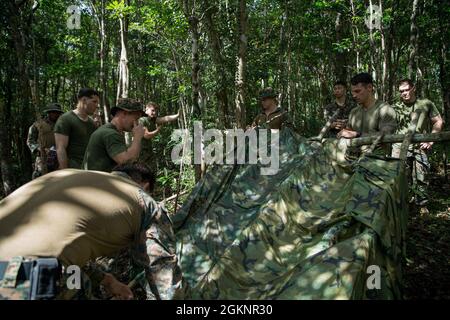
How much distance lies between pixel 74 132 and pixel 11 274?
9.76ft

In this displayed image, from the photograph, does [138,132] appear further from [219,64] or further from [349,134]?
[219,64]

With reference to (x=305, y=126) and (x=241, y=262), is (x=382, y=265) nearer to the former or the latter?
(x=241, y=262)

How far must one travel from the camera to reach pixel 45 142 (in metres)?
6.41

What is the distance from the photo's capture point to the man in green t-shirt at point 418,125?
209 inches

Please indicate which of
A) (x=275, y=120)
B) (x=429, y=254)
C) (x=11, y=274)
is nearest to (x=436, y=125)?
(x=429, y=254)

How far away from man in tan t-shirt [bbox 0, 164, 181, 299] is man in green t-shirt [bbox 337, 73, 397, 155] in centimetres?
306

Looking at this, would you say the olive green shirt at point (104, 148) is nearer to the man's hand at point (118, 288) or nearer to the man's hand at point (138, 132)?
the man's hand at point (138, 132)

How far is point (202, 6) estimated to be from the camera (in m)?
7.64

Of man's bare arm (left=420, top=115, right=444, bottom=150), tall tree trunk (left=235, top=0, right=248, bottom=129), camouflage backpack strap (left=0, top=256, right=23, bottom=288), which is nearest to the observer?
camouflage backpack strap (left=0, top=256, right=23, bottom=288)

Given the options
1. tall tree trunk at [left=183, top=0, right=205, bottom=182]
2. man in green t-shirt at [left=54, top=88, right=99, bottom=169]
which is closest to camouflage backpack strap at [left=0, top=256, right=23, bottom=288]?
man in green t-shirt at [left=54, top=88, right=99, bottom=169]

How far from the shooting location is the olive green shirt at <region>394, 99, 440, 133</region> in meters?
5.32

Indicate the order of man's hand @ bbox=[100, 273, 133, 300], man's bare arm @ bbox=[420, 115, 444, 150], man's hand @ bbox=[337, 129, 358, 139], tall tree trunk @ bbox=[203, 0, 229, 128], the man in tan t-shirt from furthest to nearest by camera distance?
tall tree trunk @ bbox=[203, 0, 229, 128] < man's bare arm @ bbox=[420, 115, 444, 150] < man's hand @ bbox=[337, 129, 358, 139] < man's hand @ bbox=[100, 273, 133, 300] < the man in tan t-shirt

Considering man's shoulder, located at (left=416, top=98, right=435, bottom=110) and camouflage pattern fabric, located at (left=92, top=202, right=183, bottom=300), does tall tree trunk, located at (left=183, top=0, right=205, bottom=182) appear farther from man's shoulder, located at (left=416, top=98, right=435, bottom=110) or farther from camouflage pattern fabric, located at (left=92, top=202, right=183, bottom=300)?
camouflage pattern fabric, located at (left=92, top=202, right=183, bottom=300)
